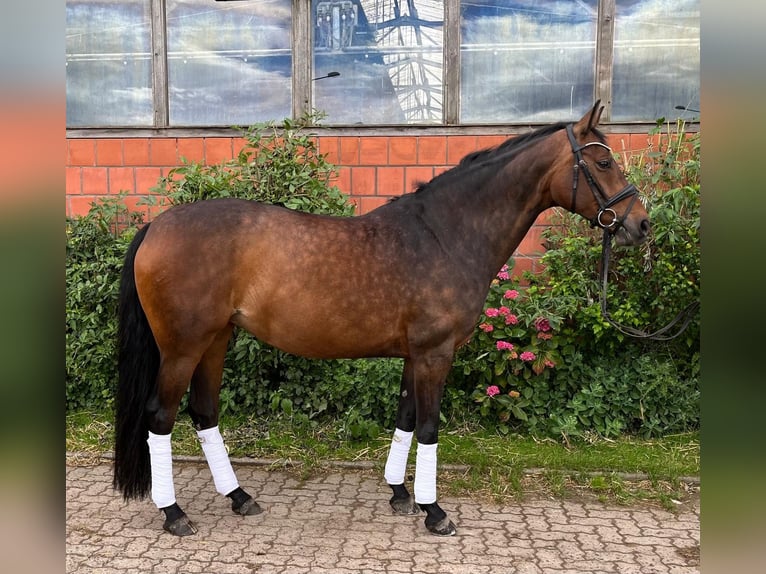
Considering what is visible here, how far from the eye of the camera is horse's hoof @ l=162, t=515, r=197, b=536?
329 cm

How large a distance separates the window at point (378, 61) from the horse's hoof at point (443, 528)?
12.0ft

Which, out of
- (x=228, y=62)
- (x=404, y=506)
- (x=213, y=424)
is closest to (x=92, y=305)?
(x=213, y=424)

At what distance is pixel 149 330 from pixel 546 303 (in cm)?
295

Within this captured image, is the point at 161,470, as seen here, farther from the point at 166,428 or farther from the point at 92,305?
the point at 92,305

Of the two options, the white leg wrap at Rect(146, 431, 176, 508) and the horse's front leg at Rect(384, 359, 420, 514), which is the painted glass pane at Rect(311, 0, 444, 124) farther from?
the white leg wrap at Rect(146, 431, 176, 508)

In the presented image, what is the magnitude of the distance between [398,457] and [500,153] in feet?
6.26

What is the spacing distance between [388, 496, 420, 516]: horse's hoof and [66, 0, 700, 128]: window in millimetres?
3465

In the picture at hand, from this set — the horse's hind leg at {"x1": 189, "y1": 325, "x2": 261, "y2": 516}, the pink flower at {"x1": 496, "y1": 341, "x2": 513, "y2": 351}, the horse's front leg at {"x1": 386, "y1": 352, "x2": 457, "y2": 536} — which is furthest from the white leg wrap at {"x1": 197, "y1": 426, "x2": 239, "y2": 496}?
the pink flower at {"x1": 496, "y1": 341, "x2": 513, "y2": 351}

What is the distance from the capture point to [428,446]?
3.27m
